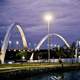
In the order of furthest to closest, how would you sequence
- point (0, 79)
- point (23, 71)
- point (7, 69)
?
point (23, 71)
point (7, 69)
point (0, 79)

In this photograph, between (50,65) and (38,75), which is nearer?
(38,75)

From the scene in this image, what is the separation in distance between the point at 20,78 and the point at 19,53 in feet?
282

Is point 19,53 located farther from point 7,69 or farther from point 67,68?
point 7,69

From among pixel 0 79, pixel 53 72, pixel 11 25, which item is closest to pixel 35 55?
pixel 11 25

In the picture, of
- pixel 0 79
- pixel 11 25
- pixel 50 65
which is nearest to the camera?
pixel 0 79

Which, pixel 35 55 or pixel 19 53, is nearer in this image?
pixel 19 53

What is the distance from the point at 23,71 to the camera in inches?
3100

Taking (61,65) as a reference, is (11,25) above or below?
above

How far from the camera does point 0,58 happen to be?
340 feet

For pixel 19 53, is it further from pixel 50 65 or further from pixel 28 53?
pixel 50 65

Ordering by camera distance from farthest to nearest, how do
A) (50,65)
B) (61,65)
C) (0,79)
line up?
(61,65), (50,65), (0,79)

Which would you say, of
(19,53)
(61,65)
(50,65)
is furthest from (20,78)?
(19,53)

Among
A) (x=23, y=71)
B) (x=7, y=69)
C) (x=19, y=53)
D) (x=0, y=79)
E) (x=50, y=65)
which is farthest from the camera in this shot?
(x=19, y=53)

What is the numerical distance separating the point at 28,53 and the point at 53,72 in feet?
258
